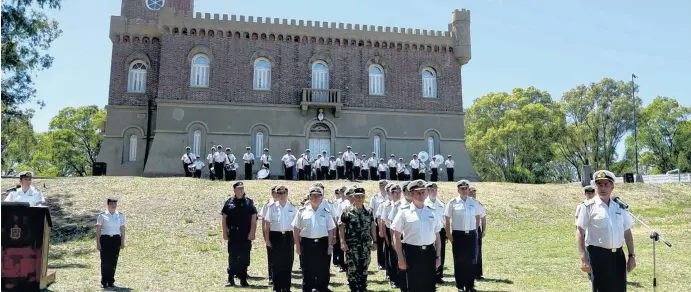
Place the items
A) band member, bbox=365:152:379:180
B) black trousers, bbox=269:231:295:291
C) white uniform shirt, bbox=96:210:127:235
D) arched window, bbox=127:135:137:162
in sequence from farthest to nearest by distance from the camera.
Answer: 1. arched window, bbox=127:135:137:162
2. band member, bbox=365:152:379:180
3. white uniform shirt, bbox=96:210:127:235
4. black trousers, bbox=269:231:295:291

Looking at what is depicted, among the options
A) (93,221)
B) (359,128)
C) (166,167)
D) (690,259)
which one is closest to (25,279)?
(93,221)

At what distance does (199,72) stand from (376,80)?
1032 cm

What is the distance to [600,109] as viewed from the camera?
47781mm

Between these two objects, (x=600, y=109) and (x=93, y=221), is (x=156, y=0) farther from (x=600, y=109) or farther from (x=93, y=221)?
(x=600, y=109)

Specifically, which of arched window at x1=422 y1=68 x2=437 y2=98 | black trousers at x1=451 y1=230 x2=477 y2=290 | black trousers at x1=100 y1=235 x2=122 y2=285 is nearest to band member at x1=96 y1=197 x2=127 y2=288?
black trousers at x1=100 y1=235 x2=122 y2=285

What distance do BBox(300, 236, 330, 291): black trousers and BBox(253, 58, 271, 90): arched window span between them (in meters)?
23.2

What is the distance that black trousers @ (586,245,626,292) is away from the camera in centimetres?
612

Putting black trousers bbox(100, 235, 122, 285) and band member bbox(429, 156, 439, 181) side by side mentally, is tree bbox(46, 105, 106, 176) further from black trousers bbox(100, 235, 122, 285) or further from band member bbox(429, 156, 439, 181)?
black trousers bbox(100, 235, 122, 285)

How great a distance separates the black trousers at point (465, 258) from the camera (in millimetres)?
8695

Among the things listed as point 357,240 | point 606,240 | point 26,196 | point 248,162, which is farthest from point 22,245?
point 248,162

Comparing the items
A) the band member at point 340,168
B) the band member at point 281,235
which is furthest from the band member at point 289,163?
the band member at point 281,235

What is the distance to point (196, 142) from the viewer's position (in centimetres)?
2938

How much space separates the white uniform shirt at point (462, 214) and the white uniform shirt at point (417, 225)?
2335 mm

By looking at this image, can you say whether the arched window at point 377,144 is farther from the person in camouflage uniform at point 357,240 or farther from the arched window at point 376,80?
the person in camouflage uniform at point 357,240
